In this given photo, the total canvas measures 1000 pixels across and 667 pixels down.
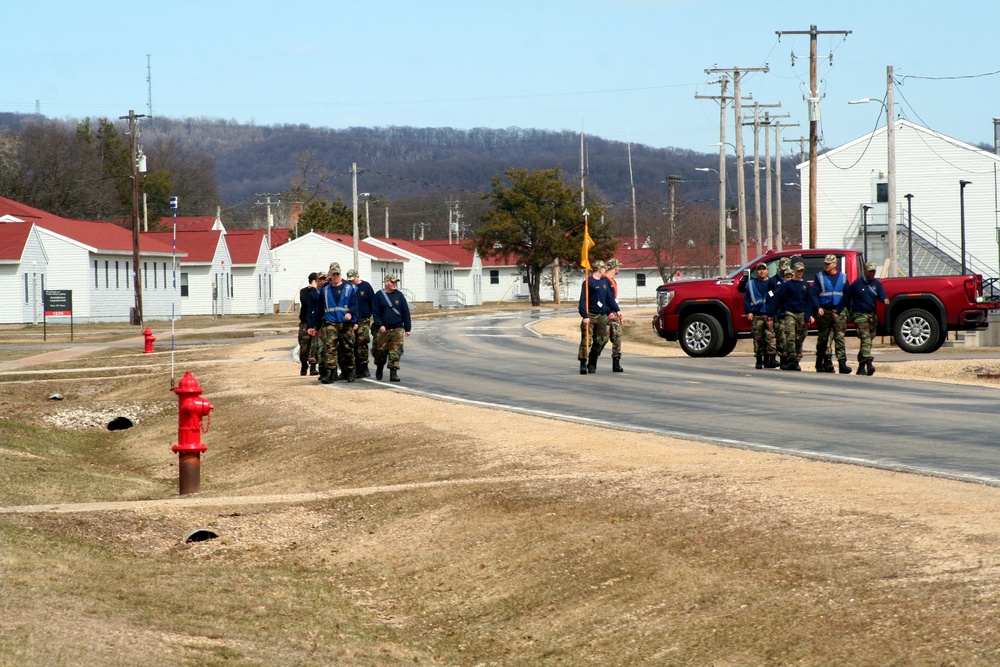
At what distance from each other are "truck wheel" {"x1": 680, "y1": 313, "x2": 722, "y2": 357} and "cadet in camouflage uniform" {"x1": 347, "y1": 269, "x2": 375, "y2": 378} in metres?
7.66

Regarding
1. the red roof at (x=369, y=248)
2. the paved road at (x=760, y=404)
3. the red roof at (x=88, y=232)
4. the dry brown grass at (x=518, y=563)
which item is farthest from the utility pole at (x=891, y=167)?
the red roof at (x=369, y=248)

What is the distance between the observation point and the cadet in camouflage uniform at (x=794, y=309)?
21797 millimetres

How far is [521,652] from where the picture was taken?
6.63 metres

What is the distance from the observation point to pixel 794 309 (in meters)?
21.9

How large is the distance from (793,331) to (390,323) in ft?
22.6

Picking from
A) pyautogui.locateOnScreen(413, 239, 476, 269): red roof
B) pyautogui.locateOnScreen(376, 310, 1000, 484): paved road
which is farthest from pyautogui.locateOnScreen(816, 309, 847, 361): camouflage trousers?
pyautogui.locateOnScreen(413, 239, 476, 269): red roof

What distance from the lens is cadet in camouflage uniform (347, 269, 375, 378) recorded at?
2008cm

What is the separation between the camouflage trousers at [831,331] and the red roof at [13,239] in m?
44.0

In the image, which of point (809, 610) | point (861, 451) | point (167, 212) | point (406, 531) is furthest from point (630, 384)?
point (167, 212)

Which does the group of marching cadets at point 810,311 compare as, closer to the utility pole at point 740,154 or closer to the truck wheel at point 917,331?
the truck wheel at point 917,331

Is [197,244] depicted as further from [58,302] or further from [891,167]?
[891,167]

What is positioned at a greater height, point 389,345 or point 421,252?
point 421,252

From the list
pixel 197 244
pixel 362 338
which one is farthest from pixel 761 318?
pixel 197 244

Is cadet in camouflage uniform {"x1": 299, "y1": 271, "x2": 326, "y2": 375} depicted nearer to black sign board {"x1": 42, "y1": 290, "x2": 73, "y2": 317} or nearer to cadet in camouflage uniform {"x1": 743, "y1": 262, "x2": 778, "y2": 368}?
cadet in camouflage uniform {"x1": 743, "y1": 262, "x2": 778, "y2": 368}
